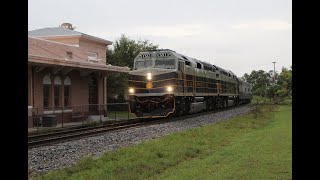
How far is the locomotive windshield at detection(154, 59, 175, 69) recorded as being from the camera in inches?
936

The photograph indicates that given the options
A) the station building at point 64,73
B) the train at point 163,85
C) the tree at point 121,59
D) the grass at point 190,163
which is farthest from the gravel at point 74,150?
the tree at point 121,59

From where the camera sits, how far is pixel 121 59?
55.7 m

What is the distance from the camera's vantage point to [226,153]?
10.1 m

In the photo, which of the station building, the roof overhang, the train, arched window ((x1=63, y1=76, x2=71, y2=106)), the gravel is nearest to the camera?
the gravel

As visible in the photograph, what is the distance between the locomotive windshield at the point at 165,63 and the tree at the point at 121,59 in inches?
943

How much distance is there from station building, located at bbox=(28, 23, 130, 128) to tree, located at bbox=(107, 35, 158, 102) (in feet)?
41.0

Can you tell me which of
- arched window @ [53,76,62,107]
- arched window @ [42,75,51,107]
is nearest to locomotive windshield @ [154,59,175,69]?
arched window @ [53,76,62,107]

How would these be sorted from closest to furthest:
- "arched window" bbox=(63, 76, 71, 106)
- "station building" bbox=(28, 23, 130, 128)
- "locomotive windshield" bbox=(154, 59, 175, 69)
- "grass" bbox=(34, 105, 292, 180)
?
"grass" bbox=(34, 105, 292, 180) → "station building" bbox=(28, 23, 130, 128) → "locomotive windshield" bbox=(154, 59, 175, 69) → "arched window" bbox=(63, 76, 71, 106)

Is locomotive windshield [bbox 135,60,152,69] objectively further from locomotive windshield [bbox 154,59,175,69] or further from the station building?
the station building

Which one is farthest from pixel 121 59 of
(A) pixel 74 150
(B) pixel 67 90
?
(A) pixel 74 150
